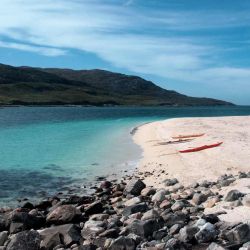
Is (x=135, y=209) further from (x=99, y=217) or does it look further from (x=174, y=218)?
(x=174, y=218)

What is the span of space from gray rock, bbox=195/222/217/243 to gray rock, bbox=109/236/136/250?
171 centimetres

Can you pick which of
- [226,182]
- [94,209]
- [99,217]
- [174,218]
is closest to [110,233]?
[174,218]

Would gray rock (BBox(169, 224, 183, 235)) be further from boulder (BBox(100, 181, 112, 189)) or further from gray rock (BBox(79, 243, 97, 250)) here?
boulder (BBox(100, 181, 112, 189))

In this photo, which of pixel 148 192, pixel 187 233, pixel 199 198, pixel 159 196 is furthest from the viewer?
pixel 148 192

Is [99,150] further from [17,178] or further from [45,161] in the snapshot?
[17,178]

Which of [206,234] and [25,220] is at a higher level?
[206,234]

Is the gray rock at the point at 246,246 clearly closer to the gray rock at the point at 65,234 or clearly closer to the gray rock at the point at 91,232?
the gray rock at the point at 91,232

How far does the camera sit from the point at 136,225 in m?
13.7

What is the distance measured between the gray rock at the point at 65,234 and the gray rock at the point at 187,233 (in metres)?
3.02

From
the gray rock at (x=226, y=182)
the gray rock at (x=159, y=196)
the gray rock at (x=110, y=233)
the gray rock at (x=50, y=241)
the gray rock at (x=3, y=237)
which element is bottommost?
the gray rock at (x=3, y=237)

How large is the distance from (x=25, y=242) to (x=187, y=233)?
4363mm

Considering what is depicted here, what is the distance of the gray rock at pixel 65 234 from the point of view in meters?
13.7

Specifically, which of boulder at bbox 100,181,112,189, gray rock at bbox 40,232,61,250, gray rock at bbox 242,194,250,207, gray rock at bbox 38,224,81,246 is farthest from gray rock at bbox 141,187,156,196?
gray rock at bbox 40,232,61,250

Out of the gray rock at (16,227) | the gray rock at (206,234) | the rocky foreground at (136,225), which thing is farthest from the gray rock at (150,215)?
the gray rock at (16,227)
